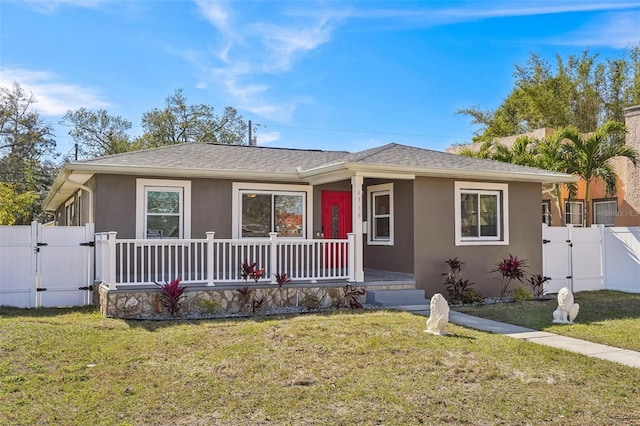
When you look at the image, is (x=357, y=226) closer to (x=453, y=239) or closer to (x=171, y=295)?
(x=453, y=239)

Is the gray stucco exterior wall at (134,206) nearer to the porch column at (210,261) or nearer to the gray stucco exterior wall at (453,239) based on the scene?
the porch column at (210,261)

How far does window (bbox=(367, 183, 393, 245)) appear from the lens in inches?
493

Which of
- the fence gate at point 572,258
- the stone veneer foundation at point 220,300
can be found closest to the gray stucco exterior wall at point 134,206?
the stone veneer foundation at point 220,300

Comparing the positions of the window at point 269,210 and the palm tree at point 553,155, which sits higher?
the palm tree at point 553,155

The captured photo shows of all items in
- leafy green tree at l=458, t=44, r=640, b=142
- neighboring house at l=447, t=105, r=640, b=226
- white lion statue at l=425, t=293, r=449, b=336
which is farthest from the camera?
leafy green tree at l=458, t=44, r=640, b=142

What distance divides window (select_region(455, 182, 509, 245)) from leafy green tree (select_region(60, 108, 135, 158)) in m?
31.1

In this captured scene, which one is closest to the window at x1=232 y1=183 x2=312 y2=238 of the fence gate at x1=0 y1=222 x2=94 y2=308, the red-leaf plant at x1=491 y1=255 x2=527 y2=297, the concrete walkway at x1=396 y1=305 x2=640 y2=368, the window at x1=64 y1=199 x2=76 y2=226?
the fence gate at x1=0 y1=222 x2=94 y2=308

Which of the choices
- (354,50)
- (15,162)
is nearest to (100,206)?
(354,50)

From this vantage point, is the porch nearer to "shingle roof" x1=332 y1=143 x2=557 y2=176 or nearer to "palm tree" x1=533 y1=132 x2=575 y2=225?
"shingle roof" x1=332 y1=143 x2=557 y2=176

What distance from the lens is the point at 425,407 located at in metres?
4.97

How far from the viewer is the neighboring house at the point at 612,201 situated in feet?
58.4

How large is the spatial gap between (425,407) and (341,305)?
582 cm

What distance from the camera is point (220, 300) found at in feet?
33.0

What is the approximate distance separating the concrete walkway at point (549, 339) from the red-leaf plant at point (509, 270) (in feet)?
8.30
